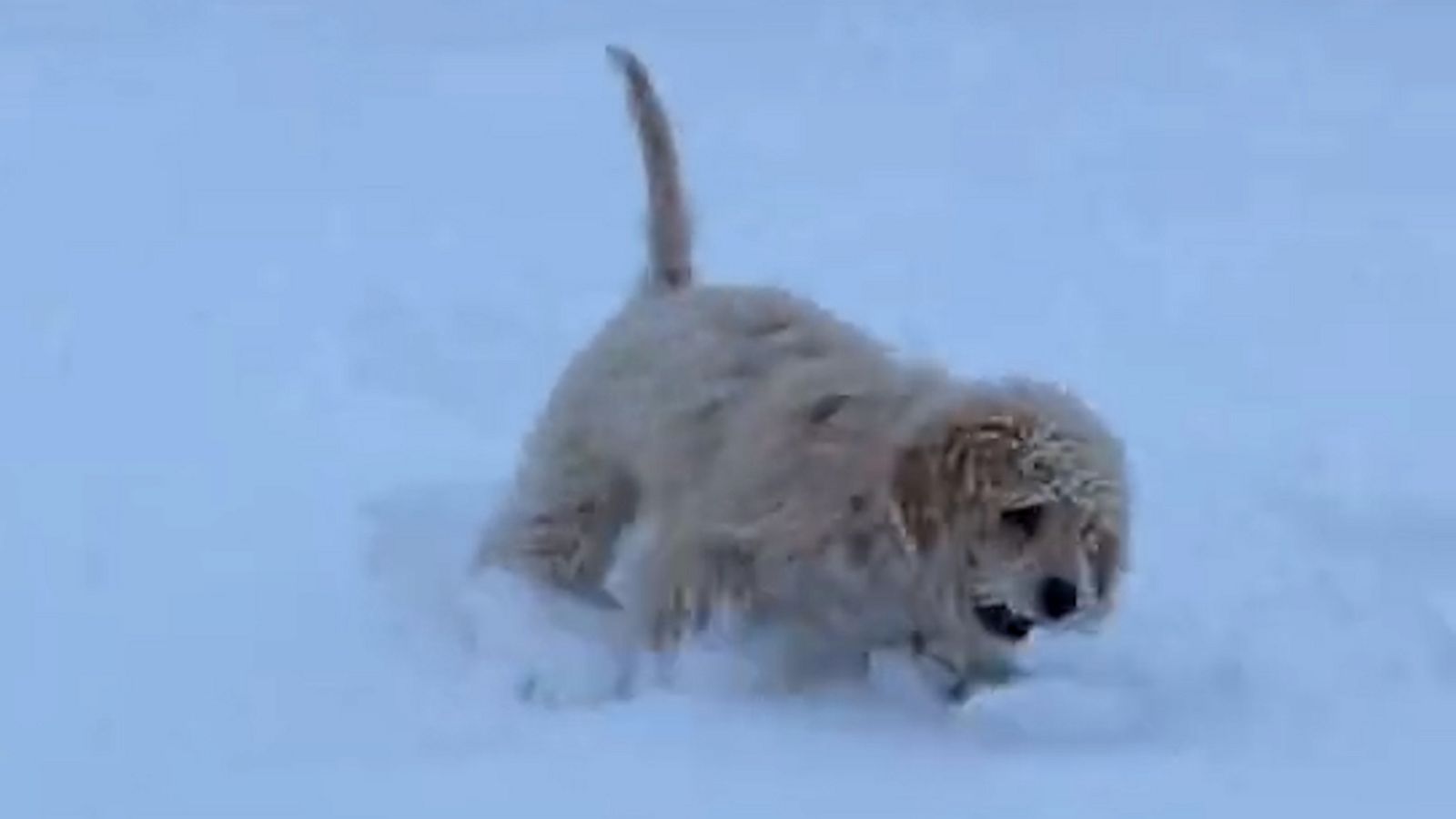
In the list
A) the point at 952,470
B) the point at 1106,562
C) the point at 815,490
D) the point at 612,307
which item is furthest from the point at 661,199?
the point at 612,307

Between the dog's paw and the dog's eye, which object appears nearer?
the dog's eye

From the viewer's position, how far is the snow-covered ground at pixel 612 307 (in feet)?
15.3

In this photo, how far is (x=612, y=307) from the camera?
7.79 metres

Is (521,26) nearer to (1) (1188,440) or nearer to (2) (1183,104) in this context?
(2) (1183,104)

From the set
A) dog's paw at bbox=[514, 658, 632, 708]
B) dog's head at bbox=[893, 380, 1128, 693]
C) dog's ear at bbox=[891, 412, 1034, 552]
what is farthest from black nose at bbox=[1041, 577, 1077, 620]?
dog's paw at bbox=[514, 658, 632, 708]

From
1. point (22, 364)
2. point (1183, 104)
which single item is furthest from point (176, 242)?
point (1183, 104)

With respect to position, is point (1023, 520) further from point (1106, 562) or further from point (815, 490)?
point (815, 490)

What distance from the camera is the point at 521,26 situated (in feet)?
38.5

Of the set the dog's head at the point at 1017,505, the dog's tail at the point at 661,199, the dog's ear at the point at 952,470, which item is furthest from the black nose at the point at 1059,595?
the dog's tail at the point at 661,199

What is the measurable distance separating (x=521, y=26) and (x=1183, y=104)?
233 centimetres

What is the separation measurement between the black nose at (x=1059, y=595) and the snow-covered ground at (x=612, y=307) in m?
0.21

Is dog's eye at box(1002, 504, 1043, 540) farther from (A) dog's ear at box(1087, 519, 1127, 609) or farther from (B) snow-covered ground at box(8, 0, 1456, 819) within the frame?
(B) snow-covered ground at box(8, 0, 1456, 819)

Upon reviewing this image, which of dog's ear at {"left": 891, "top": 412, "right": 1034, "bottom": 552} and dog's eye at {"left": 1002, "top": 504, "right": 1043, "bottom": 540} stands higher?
dog's ear at {"left": 891, "top": 412, "right": 1034, "bottom": 552}

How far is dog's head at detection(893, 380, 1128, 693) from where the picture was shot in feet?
15.2
